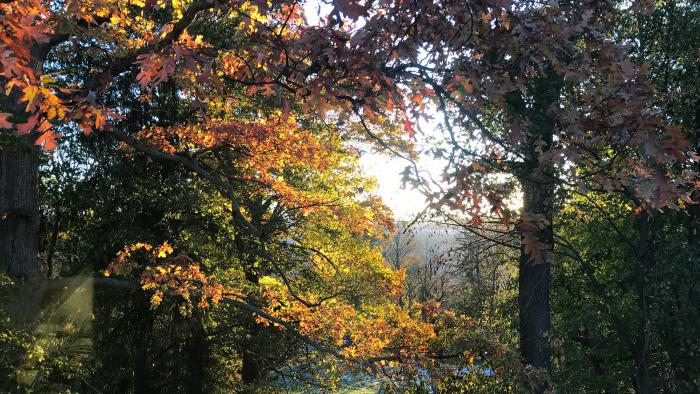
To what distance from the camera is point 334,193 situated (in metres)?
12.8

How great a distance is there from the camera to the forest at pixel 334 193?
10.9 feet

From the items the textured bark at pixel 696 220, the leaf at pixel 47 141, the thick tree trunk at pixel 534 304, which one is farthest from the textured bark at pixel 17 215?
the textured bark at pixel 696 220

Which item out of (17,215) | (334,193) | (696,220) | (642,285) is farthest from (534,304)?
(17,215)

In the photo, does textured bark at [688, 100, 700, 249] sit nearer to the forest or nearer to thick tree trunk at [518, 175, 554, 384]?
the forest

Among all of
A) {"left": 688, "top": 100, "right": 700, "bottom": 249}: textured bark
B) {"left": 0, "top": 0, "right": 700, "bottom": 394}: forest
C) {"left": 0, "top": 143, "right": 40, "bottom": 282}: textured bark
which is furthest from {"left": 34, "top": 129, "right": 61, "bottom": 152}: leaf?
{"left": 688, "top": 100, "right": 700, "bottom": 249}: textured bark

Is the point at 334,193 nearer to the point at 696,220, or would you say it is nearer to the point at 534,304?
the point at 534,304

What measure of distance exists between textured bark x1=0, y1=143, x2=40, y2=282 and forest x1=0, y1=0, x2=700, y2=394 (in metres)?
0.02

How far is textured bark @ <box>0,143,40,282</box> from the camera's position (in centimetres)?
569

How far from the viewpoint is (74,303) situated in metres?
8.50

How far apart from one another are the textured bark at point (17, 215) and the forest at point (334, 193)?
2cm

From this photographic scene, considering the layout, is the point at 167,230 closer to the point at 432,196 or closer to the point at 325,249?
the point at 325,249

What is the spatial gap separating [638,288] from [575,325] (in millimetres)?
1519

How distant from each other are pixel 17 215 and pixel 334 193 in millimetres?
7925

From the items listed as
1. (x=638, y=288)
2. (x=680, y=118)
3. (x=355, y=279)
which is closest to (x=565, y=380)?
(x=638, y=288)
